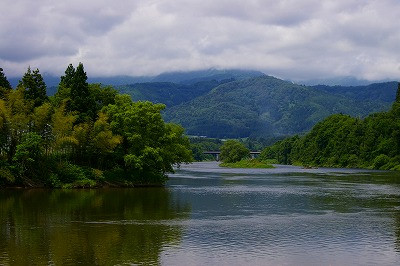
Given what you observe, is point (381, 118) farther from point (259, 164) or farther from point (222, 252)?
point (222, 252)

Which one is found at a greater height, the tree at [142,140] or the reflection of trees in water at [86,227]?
the tree at [142,140]

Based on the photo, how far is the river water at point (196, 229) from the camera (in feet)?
100.0

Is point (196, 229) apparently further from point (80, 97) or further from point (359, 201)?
point (80, 97)

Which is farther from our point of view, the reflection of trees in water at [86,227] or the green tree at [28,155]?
the green tree at [28,155]

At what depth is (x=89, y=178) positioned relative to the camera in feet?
256

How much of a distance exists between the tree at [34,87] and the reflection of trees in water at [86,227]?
19.6m

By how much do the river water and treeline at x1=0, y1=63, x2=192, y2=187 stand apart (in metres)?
7.03

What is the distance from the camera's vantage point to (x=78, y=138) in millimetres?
Result: 77375

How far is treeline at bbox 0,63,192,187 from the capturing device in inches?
2852

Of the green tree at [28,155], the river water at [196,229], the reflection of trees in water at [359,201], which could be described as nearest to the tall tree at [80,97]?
the green tree at [28,155]

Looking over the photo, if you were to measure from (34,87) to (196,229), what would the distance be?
5108cm

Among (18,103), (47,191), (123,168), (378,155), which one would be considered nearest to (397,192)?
(123,168)

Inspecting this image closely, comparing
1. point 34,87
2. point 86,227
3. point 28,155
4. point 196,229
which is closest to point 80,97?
point 34,87

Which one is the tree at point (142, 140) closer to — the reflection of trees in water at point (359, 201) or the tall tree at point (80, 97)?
the tall tree at point (80, 97)
